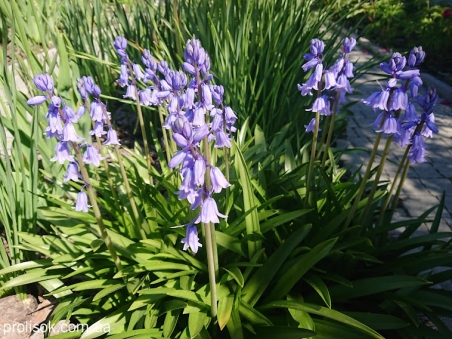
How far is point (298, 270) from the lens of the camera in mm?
1744

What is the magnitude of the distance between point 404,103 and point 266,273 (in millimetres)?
893

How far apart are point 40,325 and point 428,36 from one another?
6114 mm

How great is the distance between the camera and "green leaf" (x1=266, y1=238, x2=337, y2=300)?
5.55ft

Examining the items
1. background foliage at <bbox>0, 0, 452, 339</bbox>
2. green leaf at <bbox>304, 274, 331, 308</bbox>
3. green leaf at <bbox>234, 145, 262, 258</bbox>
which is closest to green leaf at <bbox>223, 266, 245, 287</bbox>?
background foliage at <bbox>0, 0, 452, 339</bbox>

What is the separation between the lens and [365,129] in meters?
4.39

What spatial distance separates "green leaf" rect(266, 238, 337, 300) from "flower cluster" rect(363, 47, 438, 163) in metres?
0.49

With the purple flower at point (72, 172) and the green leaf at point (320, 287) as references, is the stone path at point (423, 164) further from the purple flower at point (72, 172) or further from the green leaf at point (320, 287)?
the purple flower at point (72, 172)

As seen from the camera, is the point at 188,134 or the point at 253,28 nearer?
the point at 188,134

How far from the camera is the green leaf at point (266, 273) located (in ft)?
5.85

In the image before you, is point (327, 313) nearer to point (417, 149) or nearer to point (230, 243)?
point (230, 243)

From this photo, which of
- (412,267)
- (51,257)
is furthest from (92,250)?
(412,267)

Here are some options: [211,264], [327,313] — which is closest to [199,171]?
[211,264]

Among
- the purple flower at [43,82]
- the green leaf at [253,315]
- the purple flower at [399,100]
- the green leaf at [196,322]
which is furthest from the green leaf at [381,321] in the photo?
the purple flower at [43,82]

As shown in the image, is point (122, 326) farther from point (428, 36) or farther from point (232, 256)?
point (428, 36)
